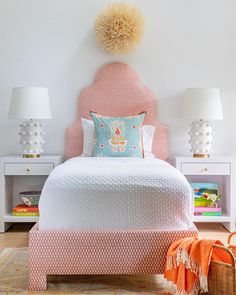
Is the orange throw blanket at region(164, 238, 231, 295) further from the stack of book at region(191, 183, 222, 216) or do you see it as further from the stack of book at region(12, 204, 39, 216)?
the stack of book at region(12, 204, 39, 216)

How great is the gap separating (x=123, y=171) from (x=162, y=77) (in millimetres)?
1776

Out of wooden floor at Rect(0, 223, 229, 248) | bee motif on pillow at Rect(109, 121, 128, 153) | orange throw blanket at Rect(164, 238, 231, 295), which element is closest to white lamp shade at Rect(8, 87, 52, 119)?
bee motif on pillow at Rect(109, 121, 128, 153)

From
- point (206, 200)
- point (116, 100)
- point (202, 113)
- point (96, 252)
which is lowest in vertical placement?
point (96, 252)

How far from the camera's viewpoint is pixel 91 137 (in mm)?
4191

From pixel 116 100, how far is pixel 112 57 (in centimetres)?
40

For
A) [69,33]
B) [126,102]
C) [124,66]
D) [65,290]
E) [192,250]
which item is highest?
[69,33]

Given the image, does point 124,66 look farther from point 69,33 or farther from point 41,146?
point 41,146

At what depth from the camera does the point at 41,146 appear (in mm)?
4309

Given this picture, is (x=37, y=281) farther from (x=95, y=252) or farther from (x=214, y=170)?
(x=214, y=170)

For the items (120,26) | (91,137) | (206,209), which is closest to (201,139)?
(206,209)

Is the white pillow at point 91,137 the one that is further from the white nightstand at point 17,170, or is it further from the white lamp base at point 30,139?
the white lamp base at point 30,139

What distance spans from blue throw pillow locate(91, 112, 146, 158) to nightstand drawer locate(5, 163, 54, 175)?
0.45 meters

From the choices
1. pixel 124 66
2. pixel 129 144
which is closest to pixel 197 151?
pixel 129 144

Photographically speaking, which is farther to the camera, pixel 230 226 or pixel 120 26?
pixel 120 26
